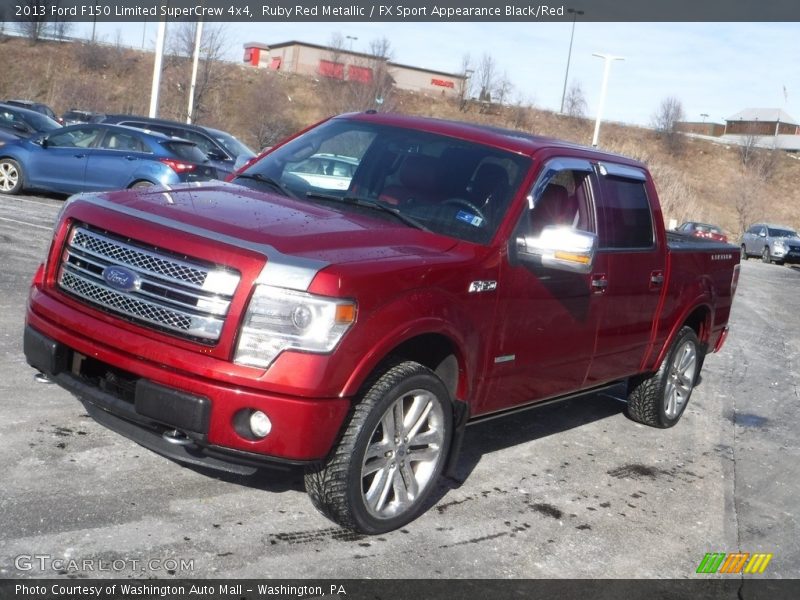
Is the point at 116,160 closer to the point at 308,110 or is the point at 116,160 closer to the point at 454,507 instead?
the point at 454,507

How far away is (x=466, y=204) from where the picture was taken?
5.20 meters

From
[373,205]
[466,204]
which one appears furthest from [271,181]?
[466,204]

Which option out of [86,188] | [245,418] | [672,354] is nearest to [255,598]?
[245,418]

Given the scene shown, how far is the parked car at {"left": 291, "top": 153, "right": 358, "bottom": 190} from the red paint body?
387 millimetres

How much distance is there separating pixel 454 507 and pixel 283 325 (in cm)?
162

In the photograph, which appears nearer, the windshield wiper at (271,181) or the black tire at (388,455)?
the black tire at (388,455)

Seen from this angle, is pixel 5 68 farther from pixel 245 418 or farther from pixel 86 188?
pixel 245 418

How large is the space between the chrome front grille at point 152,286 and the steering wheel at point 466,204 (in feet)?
5.08

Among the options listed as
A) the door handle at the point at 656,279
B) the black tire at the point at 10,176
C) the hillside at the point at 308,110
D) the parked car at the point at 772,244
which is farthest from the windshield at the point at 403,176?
the hillside at the point at 308,110

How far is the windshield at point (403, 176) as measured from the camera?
5.14 meters

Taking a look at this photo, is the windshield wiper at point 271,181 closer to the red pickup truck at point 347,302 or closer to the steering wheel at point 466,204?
the red pickup truck at point 347,302

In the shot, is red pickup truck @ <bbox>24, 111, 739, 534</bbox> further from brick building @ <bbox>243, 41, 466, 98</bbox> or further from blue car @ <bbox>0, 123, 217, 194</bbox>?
brick building @ <bbox>243, 41, 466, 98</bbox>

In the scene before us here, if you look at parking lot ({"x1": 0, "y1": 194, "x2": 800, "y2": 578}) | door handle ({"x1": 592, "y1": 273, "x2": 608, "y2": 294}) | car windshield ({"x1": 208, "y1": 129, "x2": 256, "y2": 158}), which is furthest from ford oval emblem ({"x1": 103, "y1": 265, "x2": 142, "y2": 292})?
car windshield ({"x1": 208, "y1": 129, "x2": 256, "y2": 158})

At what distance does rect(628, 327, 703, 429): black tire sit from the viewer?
23.9ft
